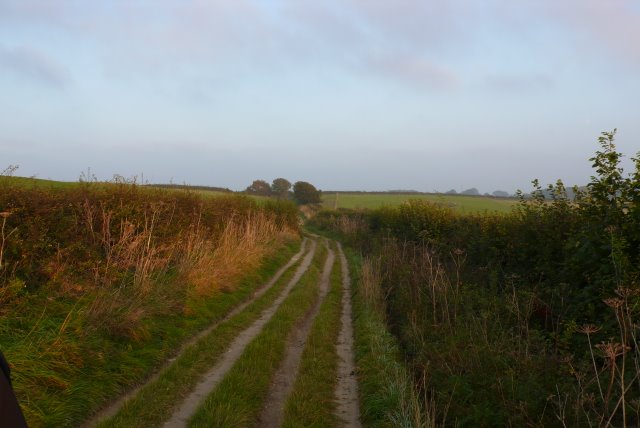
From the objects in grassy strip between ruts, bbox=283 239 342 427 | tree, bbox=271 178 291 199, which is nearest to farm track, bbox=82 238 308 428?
grassy strip between ruts, bbox=283 239 342 427

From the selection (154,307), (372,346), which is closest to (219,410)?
(372,346)

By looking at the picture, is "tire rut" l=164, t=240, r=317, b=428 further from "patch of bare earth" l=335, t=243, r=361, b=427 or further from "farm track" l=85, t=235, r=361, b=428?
"patch of bare earth" l=335, t=243, r=361, b=427

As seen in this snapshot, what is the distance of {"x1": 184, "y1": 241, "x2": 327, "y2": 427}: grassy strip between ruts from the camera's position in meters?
5.60

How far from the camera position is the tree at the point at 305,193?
8638 centimetres

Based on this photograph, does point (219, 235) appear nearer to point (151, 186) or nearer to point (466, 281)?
point (151, 186)

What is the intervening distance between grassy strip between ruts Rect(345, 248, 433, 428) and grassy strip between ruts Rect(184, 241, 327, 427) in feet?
4.62

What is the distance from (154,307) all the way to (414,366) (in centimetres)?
516

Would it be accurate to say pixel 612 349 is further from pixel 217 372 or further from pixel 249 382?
pixel 217 372

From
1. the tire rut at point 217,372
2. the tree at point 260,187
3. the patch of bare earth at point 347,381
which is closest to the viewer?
the tire rut at point 217,372

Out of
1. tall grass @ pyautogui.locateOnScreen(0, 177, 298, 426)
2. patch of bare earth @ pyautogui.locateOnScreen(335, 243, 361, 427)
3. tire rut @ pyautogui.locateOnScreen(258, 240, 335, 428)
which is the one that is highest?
tall grass @ pyautogui.locateOnScreen(0, 177, 298, 426)

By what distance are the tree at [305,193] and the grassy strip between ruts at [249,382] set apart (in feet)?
247

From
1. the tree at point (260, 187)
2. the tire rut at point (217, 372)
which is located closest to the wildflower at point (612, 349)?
the tire rut at point (217, 372)

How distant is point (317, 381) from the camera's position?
7.14m

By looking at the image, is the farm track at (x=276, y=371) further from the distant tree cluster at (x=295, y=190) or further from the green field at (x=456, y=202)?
the distant tree cluster at (x=295, y=190)
